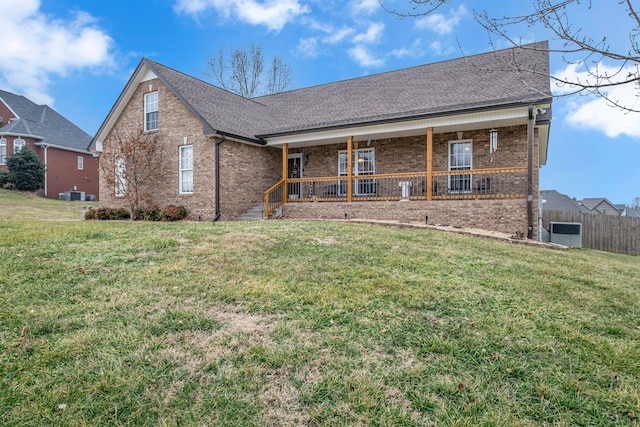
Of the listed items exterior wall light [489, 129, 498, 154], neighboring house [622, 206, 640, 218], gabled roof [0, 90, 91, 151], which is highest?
gabled roof [0, 90, 91, 151]

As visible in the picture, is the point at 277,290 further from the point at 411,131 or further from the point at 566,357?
the point at 411,131

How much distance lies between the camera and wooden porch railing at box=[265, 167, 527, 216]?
11.7 meters

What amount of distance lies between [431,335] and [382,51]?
20.7 metres

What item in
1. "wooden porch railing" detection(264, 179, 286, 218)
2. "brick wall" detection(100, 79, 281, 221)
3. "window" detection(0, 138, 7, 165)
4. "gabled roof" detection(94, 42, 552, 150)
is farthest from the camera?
"window" detection(0, 138, 7, 165)

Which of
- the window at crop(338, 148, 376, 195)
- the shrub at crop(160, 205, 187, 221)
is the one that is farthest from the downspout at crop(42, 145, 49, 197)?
the window at crop(338, 148, 376, 195)

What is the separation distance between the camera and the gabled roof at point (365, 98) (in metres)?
12.1

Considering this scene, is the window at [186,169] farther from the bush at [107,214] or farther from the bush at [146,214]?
the bush at [107,214]

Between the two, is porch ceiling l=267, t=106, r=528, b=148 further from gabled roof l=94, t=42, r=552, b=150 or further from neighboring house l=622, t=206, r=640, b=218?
neighboring house l=622, t=206, r=640, b=218

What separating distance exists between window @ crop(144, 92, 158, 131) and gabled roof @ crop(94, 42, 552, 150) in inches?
33.7

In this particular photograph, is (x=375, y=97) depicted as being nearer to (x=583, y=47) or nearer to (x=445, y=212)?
(x=445, y=212)

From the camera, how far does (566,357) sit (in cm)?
300

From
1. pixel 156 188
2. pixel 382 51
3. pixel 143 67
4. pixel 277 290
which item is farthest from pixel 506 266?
pixel 382 51

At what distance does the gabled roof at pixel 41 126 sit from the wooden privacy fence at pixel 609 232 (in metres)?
34.1

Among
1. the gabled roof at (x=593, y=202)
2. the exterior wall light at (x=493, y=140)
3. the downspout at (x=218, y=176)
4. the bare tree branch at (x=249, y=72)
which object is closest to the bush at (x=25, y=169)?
the bare tree branch at (x=249, y=72)
